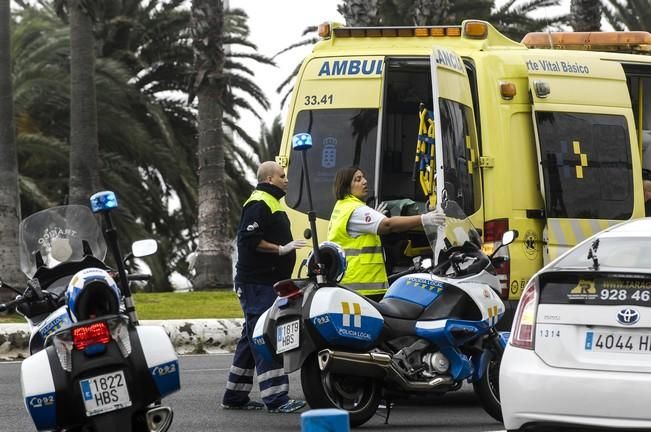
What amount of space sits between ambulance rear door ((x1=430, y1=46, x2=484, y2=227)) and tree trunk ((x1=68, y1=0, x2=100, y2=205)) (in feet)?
36.0

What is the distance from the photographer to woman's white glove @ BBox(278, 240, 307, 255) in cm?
1067

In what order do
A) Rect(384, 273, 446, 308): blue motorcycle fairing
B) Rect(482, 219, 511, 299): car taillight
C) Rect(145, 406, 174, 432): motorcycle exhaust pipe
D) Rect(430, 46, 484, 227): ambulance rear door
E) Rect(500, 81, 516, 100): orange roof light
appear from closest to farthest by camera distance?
Rect(145, 406, 174, 432): motorcycle exhaust pipe < Rect(384, 273, 446, 308): blue motorcycle fairing < Rect(430, 46, 484, 227): ambulance rear door < Rect(482, 219, 511, 299): car taillight < Rect(500, 81, 516, 100): orange roof light

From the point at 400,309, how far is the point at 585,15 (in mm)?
14475

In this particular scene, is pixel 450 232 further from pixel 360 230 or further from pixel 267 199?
pixel 267 199

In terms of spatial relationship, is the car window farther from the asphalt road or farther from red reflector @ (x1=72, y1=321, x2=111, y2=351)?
red reflector @ (x1=72, y1=321, x2=111, y2=351)

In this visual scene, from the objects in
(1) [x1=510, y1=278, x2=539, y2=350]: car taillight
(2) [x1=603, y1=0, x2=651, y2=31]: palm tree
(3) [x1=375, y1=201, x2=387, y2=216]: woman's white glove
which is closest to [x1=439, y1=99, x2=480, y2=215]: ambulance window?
(3) [x1=375, y1=201, x2=387, y2=216]: woman's white glove

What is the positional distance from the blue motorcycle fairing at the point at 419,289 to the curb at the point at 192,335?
5702 mm

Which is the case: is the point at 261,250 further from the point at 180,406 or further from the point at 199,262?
the point at 199,262

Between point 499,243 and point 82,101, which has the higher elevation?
point 82,101

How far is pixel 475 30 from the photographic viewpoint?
12945 millimetres

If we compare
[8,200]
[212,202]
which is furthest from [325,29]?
[212,202]

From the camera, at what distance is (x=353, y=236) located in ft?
35.5

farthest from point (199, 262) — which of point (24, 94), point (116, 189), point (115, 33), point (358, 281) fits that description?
point (358, 281)

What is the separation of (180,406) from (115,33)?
19.2 metres
